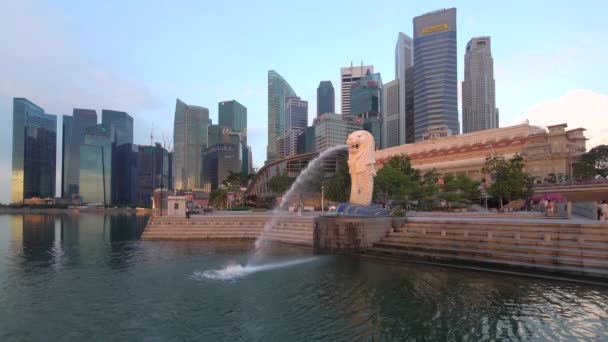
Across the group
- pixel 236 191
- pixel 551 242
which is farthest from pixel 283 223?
pixel 236 191

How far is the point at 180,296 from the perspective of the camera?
61.2ft

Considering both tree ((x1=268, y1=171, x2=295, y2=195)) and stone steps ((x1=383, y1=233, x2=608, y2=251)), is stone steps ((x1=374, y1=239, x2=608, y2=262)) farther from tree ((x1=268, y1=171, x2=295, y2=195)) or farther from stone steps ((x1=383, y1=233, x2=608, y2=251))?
tree ((x1=268, y1=171, x2=295, y2=195))

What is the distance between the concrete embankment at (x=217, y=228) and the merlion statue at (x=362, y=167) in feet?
28.5

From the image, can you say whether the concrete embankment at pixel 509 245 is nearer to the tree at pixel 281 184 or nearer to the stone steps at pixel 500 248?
the stone steps at pixel 500 248

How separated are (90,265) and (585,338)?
3015cm

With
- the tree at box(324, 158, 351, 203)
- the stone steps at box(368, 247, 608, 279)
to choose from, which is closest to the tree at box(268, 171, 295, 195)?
the tree at box(324, 158, 351, 203)

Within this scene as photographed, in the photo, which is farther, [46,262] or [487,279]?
[46,262]

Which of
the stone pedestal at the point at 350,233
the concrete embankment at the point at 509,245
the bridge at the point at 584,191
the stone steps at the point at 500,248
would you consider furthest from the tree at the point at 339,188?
the stone steps at the point at 500,248

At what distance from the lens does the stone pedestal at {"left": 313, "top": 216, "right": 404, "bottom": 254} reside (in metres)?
31.1

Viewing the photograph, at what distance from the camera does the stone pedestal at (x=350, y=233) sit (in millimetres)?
31103

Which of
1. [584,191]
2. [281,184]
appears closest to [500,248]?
[584,191]

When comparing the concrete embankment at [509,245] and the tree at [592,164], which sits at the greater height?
the tree at [592,164]

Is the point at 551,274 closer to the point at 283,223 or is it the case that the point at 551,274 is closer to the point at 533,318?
the point at 533,318

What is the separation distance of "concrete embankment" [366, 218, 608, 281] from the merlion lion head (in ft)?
23.0
